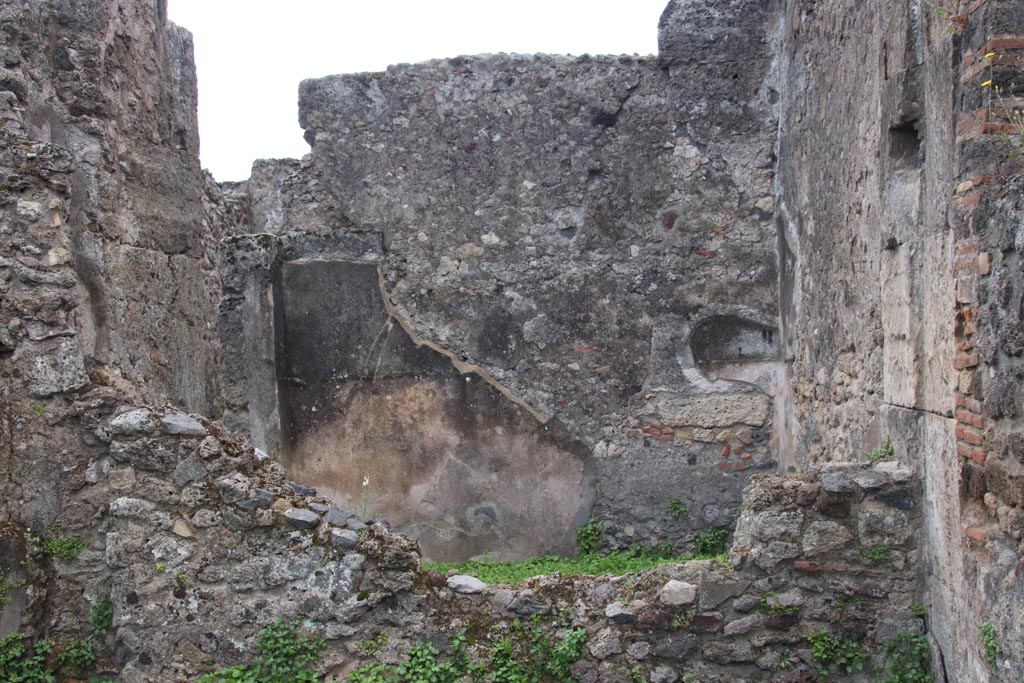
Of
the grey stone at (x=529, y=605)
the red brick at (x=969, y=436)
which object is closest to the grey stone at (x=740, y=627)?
the grey stone at (x=529, y=605)

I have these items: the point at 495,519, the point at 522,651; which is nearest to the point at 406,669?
the point at 522,651

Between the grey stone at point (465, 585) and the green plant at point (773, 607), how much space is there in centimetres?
125

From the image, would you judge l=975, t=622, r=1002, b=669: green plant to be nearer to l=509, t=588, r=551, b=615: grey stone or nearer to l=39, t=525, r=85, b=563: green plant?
l=509, t=588, r=551, b=615: grey stone

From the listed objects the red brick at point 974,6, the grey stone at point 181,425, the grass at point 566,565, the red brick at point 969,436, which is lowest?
the grass at point 566,565

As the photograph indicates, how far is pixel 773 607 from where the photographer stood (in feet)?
12.7

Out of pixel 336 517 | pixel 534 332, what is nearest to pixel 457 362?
pixel 534 332

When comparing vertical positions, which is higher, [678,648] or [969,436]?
[969,436]

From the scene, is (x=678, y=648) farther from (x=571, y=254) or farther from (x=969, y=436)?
(x=571, y=254)

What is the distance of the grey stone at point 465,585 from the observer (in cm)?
405

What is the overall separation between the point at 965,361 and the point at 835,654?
1505 mm

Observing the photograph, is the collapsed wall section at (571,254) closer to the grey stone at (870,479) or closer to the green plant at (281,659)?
the grey stone at (870,479)

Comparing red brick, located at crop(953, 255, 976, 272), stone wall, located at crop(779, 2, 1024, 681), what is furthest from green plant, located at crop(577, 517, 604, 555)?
red brick, located at crop(953, 255, 976, 272)

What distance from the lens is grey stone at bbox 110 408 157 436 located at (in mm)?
3939

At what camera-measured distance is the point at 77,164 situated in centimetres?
477
